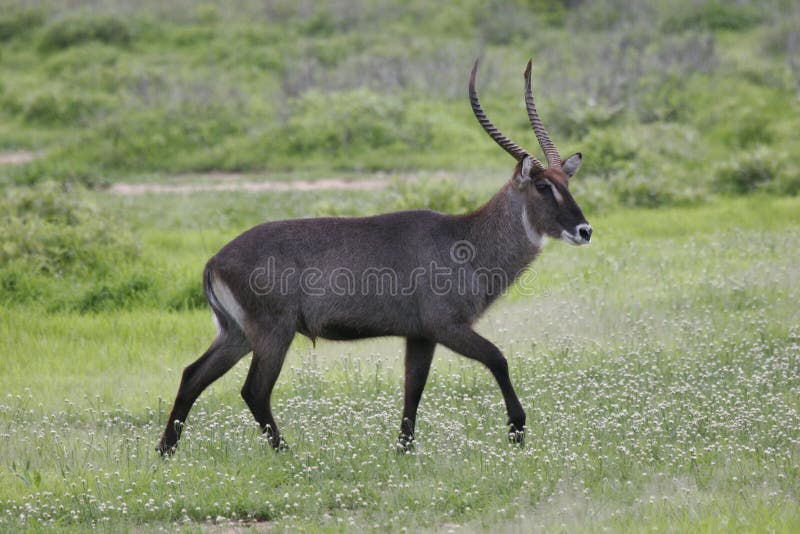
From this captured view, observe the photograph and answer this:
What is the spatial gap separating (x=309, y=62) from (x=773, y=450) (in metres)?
15.5

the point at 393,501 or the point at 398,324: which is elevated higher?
the point at 398,324

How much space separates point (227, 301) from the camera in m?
6.20

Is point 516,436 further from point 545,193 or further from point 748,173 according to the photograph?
point 748,173

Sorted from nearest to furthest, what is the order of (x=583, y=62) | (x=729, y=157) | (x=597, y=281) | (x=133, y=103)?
(x=597, y=281) < (x=729, y=157) < (x=133, y=103) < (x=583, y=62)

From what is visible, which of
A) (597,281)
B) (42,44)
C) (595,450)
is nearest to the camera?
(595,450)

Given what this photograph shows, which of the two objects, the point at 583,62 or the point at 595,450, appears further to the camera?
the point at 583,62

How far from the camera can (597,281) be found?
9.70 m

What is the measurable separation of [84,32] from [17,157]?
22.9 feet

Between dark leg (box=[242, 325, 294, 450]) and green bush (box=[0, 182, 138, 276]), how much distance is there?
165 inches

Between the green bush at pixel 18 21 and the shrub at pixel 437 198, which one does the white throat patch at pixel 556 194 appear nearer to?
the shrub at pixel 437 198

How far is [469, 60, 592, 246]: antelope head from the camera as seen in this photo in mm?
6180

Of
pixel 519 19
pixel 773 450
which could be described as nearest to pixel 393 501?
pixel 773 450

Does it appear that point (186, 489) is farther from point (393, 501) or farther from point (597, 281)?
point (597, 281)

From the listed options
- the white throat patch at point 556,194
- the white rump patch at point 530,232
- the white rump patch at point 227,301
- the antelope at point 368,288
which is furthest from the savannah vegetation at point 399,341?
the white throat patch at point 556,194
